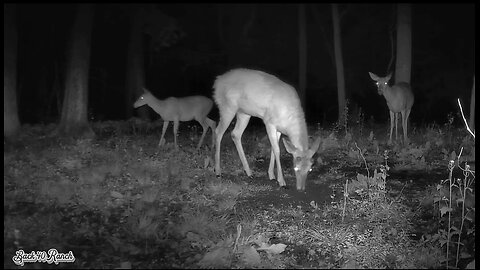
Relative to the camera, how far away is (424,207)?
20.1 feet

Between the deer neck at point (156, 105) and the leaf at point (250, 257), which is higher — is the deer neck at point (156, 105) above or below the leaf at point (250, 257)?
above

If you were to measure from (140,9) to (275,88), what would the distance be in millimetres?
6324

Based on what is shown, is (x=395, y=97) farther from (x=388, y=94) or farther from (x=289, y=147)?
(x=289, y=147)

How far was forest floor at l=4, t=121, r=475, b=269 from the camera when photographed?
4660 mm

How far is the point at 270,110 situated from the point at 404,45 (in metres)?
7.30

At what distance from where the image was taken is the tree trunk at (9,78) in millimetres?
9616

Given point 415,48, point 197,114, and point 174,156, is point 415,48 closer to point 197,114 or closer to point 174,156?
point 197,114

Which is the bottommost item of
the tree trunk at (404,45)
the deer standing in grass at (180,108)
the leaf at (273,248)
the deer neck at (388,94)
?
the leaf at (273,248)

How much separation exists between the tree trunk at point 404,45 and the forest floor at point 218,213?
192 inches

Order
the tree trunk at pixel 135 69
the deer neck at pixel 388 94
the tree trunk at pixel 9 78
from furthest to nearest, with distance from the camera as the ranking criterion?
1. the tree trunk at pixel 135 69
2. the deer neck at pixel 388 94
3. the tree trunk at pixel 9 78

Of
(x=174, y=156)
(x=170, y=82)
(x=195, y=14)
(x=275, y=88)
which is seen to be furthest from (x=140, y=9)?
(x=170, y=82)

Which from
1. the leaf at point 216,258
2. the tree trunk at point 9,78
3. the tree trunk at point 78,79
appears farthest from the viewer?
the tree trunk at point 78,79

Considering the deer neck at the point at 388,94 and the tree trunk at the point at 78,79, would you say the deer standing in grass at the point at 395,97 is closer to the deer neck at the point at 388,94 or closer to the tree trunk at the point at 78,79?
the deer neck at the point at 388,94

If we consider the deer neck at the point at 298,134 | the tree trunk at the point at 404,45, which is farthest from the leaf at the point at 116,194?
the tree trunk at the point at 404,45
